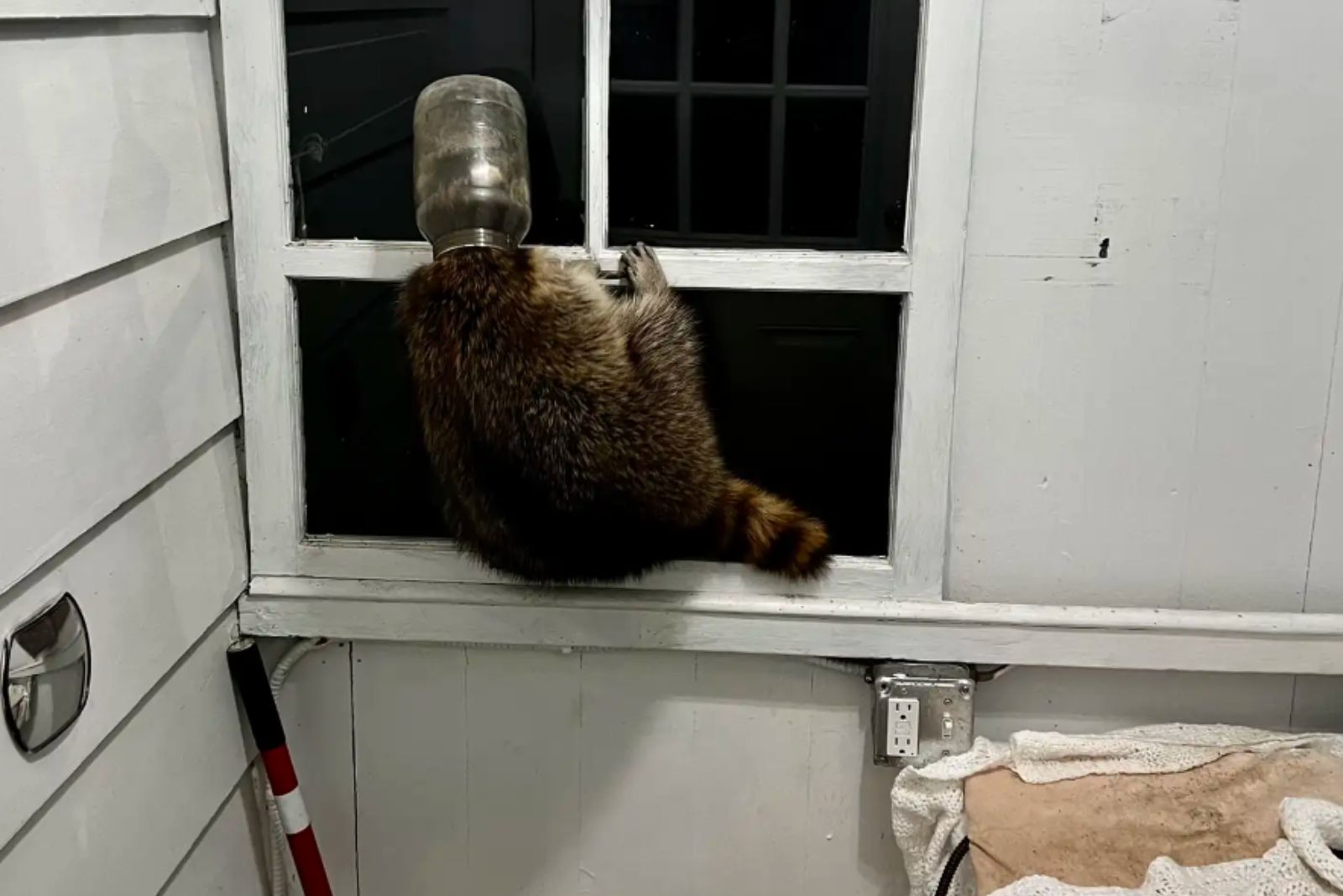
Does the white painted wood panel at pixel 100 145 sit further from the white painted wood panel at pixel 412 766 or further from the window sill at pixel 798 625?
the white painted wood panel at pixel 412 766

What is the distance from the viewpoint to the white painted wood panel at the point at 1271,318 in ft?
4.73

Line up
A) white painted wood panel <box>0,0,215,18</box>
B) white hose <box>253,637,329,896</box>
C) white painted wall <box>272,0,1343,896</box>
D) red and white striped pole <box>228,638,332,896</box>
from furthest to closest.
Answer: white hose <box>253,637,329,896</box> < red and white striped pole <box>228,638,332,896</box> < white painted wall <box>272,0,1343,896</box> < white painted wood panel <box>0,0,215,18</box>

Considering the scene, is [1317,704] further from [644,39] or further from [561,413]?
[644,39]

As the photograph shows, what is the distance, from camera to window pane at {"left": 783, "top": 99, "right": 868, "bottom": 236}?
1499 mm

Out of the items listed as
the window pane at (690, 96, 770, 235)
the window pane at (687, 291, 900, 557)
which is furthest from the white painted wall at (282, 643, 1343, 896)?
the window pane at (690, 96, 770, 235)

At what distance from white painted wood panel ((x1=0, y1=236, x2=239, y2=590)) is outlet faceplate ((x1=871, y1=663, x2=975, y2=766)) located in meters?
0.87

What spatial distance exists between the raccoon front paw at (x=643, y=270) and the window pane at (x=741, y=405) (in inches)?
2.7

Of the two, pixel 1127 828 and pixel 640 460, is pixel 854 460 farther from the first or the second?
pixel 1127 828

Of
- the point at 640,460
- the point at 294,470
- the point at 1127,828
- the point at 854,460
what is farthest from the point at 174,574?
the point at 1127,828

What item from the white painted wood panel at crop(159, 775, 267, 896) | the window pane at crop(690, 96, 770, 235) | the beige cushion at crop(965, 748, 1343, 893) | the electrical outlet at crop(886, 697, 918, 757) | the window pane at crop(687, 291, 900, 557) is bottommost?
the white painted wood panel at crop(159, 775, 267, 896)

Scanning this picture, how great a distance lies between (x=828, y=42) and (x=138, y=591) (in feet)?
3.11

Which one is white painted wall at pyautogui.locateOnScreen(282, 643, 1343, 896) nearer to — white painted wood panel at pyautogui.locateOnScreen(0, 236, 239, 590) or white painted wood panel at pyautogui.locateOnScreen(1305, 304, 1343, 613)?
white painted wood panel at pyautogui.locateOnScreen(1305, 304, 1343, 613)

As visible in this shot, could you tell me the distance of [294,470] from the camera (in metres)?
1.60

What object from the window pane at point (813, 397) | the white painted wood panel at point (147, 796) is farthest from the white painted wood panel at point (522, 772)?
the window pane at point (813, 397)
